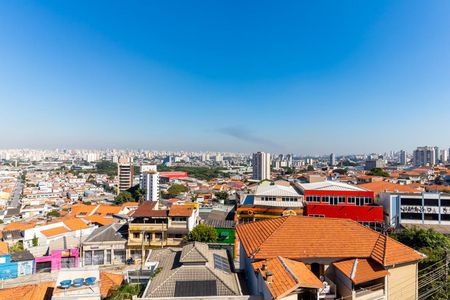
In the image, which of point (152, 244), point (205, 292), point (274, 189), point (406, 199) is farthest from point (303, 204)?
point (205, 292)

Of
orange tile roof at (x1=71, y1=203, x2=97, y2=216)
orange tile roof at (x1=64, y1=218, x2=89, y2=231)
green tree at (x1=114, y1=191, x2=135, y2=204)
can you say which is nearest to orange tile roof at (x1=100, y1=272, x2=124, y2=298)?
orange tile roof at (x1=64, y1=218, x2=89, y2=231)

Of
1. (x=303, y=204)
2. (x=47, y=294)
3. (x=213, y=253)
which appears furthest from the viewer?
(x=303, y=204)

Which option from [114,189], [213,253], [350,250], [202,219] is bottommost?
[114,189]

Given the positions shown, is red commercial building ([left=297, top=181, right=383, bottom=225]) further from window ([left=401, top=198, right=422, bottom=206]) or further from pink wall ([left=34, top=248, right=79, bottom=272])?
pink wall ([left=34, top=248, right=79, bottom=272])

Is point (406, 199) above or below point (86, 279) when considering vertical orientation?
above

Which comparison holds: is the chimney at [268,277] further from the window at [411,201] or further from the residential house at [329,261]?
the window at [411,201]

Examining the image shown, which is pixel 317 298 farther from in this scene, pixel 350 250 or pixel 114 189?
pixel 114 189

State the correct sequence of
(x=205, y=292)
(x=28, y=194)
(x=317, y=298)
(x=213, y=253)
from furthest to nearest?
Result: (x=28, y=194)
(x=213, y=253)
(x=205, y=292)
(x=317, y=298)
